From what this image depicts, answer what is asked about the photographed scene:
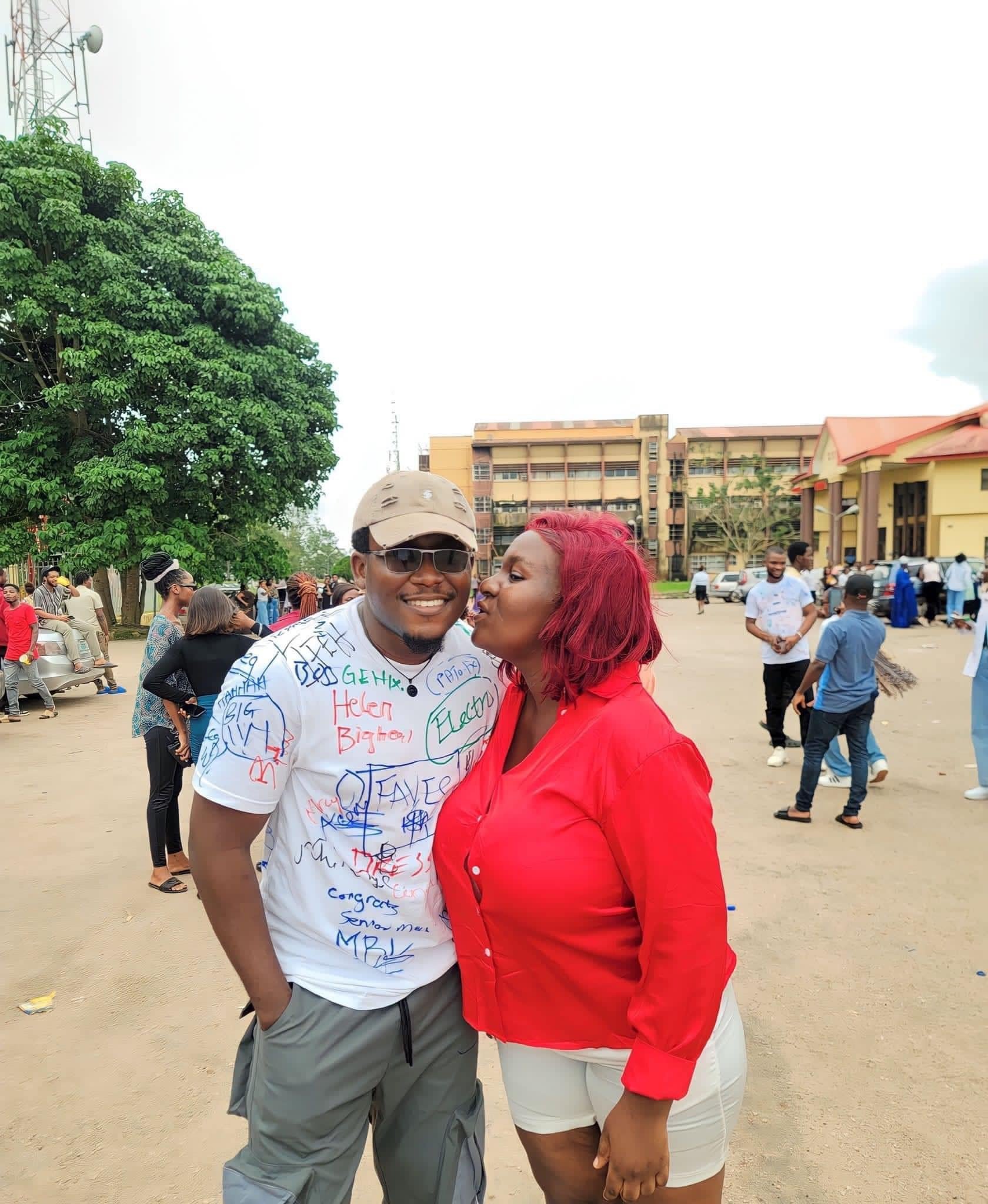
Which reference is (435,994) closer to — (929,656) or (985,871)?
(985,871)

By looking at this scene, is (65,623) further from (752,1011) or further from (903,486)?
(903,486)

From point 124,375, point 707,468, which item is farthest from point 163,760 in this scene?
point 707,468

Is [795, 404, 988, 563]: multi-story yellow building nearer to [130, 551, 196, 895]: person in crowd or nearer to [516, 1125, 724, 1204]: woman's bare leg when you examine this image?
[130, 551, 196, 895]: person in crowd

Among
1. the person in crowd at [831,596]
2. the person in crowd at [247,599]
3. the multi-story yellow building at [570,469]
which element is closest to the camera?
the person in crowd at [831,596]

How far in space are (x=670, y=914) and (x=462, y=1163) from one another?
2.89 feet

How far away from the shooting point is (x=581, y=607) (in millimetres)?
1674

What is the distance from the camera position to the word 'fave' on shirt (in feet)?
24.0

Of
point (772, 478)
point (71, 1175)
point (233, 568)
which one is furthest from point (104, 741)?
point (772, 478)

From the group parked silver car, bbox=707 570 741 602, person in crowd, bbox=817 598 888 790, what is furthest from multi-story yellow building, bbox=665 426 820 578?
person in crowd, bbox=817 598 888 790

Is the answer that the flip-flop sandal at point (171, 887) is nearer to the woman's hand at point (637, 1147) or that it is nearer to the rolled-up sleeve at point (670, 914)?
the woman's hand at point (637, 1147)

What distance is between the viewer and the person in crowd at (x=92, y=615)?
11.2 m

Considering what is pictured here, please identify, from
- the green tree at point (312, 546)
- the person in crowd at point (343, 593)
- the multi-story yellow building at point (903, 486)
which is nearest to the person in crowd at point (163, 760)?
the person in crowd at point (343, 593)

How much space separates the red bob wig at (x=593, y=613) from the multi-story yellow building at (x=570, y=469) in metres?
56.1
